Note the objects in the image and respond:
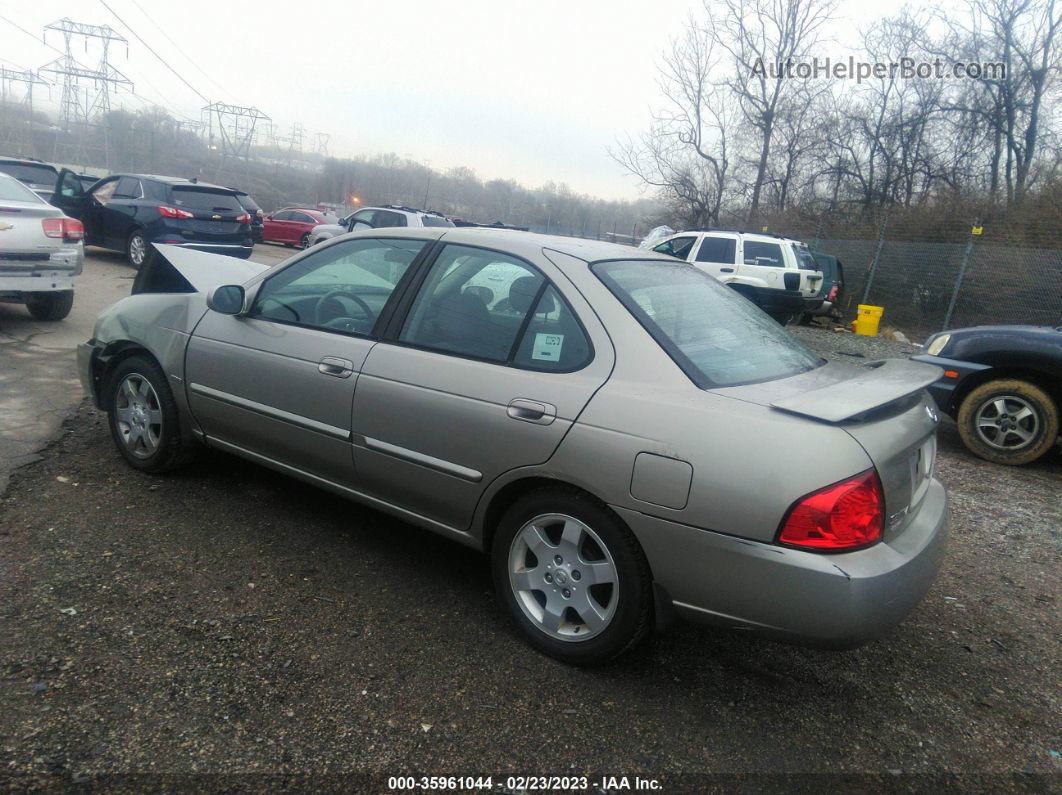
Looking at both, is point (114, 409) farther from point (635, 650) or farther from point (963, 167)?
point (963, 167)

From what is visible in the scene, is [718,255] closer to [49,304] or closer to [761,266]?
[761,266]

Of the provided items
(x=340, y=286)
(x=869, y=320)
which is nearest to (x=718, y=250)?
(x=869, y=320)

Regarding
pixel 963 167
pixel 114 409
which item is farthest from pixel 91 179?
pixel 963 167

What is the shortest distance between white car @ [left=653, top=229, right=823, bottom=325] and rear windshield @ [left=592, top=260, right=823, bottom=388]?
10.8 m

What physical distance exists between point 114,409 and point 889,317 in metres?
17.3

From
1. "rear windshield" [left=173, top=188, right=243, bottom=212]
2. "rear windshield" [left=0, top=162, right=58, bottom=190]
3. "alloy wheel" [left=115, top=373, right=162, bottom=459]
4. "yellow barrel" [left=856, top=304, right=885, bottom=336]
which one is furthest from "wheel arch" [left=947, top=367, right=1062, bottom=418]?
"rear windshield" [left=0, top=162, right=58, bottom=190]

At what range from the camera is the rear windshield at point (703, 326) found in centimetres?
271

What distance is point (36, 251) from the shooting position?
276 inches

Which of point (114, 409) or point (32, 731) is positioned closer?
point (32, 731)

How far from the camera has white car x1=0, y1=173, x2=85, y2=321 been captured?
6.86 metres

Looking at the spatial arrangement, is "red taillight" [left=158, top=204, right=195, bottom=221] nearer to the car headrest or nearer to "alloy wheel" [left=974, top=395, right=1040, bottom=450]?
the car headrest

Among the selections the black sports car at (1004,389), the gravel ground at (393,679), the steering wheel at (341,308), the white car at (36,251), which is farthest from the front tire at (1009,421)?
the white car at (36,251)

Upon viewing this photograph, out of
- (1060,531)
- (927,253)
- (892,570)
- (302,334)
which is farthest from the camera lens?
(927,253)

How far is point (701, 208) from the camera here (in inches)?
1236
